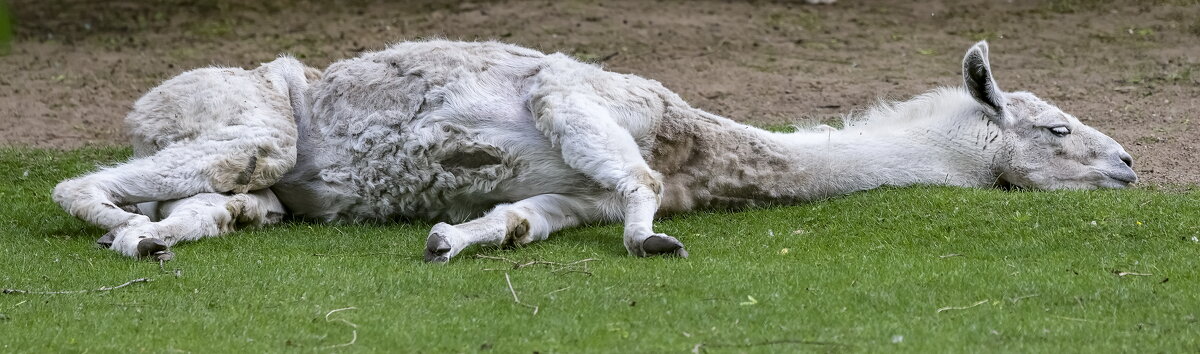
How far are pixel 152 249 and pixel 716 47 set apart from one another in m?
7.51

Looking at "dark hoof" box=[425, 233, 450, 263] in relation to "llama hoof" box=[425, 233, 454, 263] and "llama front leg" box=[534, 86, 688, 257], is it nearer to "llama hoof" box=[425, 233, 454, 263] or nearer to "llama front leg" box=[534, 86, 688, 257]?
"llama hoof" box=[425, 233, 454, 263]

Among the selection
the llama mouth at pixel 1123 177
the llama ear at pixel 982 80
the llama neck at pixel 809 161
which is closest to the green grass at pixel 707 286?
the llama neck at pixel 809 161

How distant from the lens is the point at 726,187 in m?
6.81

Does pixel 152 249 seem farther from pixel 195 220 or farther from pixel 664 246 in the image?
pixel 664 246

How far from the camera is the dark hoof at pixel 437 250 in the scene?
18.3 ft

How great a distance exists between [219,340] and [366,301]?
65 centimetres

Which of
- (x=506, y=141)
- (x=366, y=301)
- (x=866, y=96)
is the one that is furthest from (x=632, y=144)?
(x=866, y=96)

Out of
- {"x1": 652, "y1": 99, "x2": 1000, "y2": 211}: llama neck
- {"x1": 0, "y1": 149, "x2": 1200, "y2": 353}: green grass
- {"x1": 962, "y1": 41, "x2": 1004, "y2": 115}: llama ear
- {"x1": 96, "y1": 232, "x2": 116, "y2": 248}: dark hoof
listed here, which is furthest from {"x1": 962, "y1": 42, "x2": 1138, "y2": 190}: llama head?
{"x1": 96, "y1": 232, "x2": 116, "y2": 248}: dark hoof

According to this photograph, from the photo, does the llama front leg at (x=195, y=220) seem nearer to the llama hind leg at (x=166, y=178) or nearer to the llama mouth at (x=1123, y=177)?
the llama hind leg at (x=166, y=178)

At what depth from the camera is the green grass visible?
13.8 feet

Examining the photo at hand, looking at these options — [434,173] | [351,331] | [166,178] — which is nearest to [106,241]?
[166,178]

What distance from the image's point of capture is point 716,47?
1239cm

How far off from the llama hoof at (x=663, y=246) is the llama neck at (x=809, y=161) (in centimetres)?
109

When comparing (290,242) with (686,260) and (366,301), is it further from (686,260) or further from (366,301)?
(686,260)
